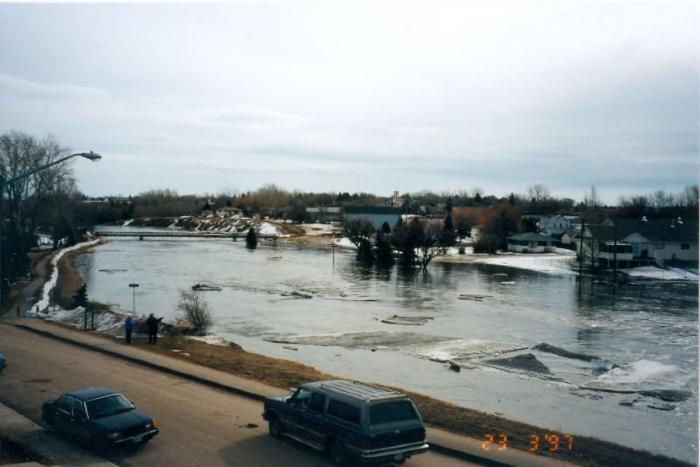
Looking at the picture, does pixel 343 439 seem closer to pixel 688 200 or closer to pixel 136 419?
pixel 136 419

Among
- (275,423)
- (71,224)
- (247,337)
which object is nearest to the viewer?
(275,423)

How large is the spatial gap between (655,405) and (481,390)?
211 inches

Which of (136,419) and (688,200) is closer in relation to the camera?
(136,419)

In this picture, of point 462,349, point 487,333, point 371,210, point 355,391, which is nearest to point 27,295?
point 462,349

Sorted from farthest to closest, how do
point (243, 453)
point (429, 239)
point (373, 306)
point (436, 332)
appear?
point (429, 239) < point (373, 306) < point (436, 332) < point (243, 453)

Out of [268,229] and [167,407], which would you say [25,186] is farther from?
[268,229]

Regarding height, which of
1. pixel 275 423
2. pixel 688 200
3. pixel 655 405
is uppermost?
pixel 688 200

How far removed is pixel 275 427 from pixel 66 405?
430 centimetres

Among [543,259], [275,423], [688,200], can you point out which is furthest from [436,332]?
[688,200]

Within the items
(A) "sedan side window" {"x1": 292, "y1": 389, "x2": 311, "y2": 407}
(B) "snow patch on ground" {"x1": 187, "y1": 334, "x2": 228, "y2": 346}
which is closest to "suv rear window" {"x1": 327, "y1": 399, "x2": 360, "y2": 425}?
(A) "sedan side window" {"x1": 292, "y1": 389, "x2": 311, "y2": 407}

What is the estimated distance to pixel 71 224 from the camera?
9625 cm

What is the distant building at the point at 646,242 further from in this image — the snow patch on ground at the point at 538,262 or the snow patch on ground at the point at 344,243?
the snow patch on ground at the point at 344,243

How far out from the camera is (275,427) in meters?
14.1

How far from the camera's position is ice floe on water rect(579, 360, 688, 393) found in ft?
77.7
